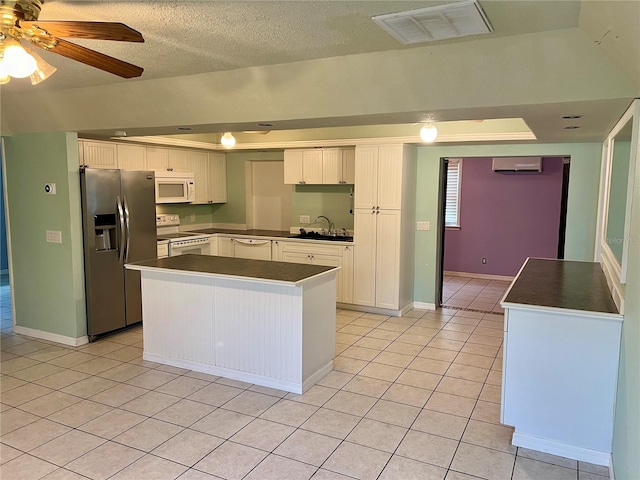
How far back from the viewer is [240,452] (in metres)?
2.71

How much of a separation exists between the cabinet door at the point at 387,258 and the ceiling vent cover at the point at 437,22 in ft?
10.4

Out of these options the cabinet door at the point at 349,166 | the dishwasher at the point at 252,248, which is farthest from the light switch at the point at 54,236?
the cabinet door at the point at 349,166

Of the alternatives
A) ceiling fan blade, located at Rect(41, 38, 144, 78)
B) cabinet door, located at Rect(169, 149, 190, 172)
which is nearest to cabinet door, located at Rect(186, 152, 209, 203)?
cabinet door, located at Rect(169, 149, 190, 172)

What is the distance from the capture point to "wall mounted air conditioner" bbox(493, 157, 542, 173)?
23.4ft

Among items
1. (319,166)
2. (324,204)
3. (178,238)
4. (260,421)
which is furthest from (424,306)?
(260,421)

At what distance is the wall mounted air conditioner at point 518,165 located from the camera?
7.12m

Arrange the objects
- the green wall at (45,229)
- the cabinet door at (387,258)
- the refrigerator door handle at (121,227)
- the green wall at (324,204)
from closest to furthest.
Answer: the green wall at (45,229) → the refrigerator door handle at (121,227) → the cabinet door at (387,258) → the green wall at (324,204)

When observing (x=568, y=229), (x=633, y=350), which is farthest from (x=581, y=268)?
(x=633, y=350)

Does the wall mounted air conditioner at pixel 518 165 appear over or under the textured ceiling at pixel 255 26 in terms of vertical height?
under

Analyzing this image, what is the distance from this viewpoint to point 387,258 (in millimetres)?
5520

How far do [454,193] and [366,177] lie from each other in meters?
2.91

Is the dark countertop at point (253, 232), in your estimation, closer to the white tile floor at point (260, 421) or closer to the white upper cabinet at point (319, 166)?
the white upper cabinet at point (319, 166)

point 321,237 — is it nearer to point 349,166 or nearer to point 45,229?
point 349,166

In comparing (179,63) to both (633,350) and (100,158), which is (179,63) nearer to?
(100,158)
